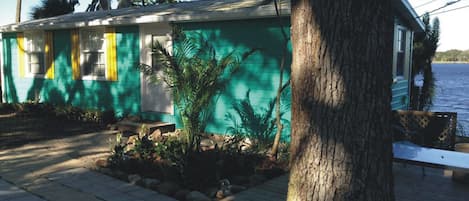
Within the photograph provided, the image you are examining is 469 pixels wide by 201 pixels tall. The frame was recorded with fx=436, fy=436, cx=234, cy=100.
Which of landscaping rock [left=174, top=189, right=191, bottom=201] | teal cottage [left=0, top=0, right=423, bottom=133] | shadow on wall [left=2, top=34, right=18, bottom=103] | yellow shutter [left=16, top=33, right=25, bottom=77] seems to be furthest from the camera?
shadow on wall [left=2, top=34, right=18, bottom=103]

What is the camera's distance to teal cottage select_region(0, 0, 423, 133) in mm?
7707

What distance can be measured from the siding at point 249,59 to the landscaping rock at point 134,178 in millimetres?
2961

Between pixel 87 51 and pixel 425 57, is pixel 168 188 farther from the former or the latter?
pixel 425 57

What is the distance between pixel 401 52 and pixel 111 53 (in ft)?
21.7

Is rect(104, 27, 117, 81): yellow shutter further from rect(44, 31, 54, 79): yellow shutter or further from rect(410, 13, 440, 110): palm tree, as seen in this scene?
rect(410, 13, 440, 110): palm tree

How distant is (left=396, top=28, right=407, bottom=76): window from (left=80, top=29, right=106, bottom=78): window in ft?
22.3

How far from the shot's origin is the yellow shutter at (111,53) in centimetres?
1020

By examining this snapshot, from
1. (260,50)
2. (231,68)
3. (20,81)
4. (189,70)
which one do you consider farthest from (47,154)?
(20,81)

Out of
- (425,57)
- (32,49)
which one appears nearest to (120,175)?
(32,49)

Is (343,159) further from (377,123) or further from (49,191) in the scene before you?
(49,191)

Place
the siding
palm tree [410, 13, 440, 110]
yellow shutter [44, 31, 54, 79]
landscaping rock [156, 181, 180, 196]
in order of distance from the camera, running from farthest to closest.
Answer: palm tree [410, 13, 440, 110] < yellow shutter [44, 31, 54, 79] < the siding < landscaping rock [156, 181, 180, 196]

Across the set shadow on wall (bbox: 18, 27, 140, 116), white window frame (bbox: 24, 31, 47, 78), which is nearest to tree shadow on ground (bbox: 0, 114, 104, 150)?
shadow on wall (bbox: 18, 27, 140, 116)

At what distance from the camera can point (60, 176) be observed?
5.64 metres

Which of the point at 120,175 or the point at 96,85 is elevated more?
the point at 96,85
